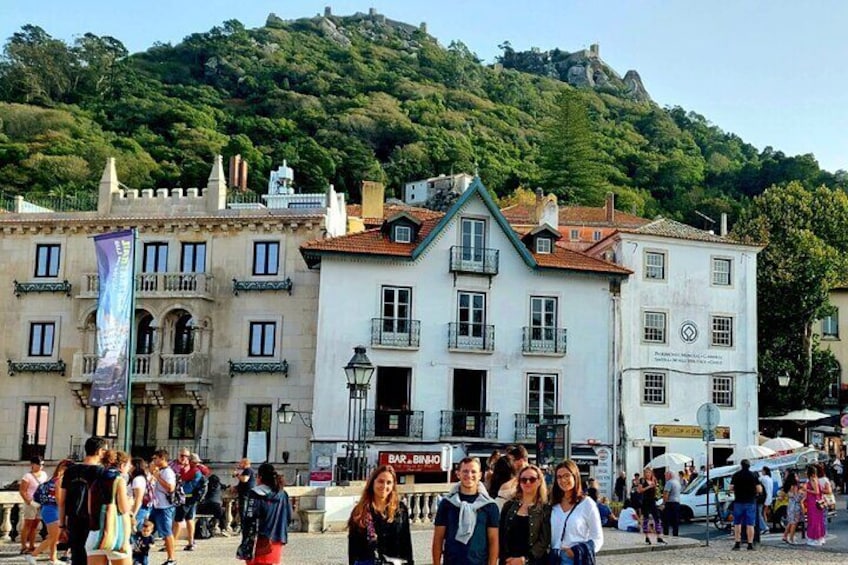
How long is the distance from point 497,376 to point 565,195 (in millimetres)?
79287

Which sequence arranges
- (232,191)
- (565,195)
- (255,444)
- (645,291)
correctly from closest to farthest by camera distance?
(255,444), (645,291), (232,191), (565,195)

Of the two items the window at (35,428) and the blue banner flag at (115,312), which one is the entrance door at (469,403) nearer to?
the blue banner flag at (115,312)

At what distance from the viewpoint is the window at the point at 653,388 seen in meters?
46.4

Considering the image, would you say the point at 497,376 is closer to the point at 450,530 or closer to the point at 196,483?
the point at 196,483


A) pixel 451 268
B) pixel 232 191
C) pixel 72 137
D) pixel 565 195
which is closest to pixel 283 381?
pixel 451 268

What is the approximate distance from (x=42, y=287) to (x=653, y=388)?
23430 millimetres

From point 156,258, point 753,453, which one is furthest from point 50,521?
point 753,453

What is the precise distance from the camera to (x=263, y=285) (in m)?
43.1

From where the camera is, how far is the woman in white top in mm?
10867

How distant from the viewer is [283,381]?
139 ft

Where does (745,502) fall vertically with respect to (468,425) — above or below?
below

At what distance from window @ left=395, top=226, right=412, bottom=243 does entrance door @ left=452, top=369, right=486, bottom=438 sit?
5.07m

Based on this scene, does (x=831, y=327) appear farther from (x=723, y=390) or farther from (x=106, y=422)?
(x=106, y=422)

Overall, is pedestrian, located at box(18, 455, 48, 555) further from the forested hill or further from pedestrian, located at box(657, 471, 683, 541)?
the forested hill
